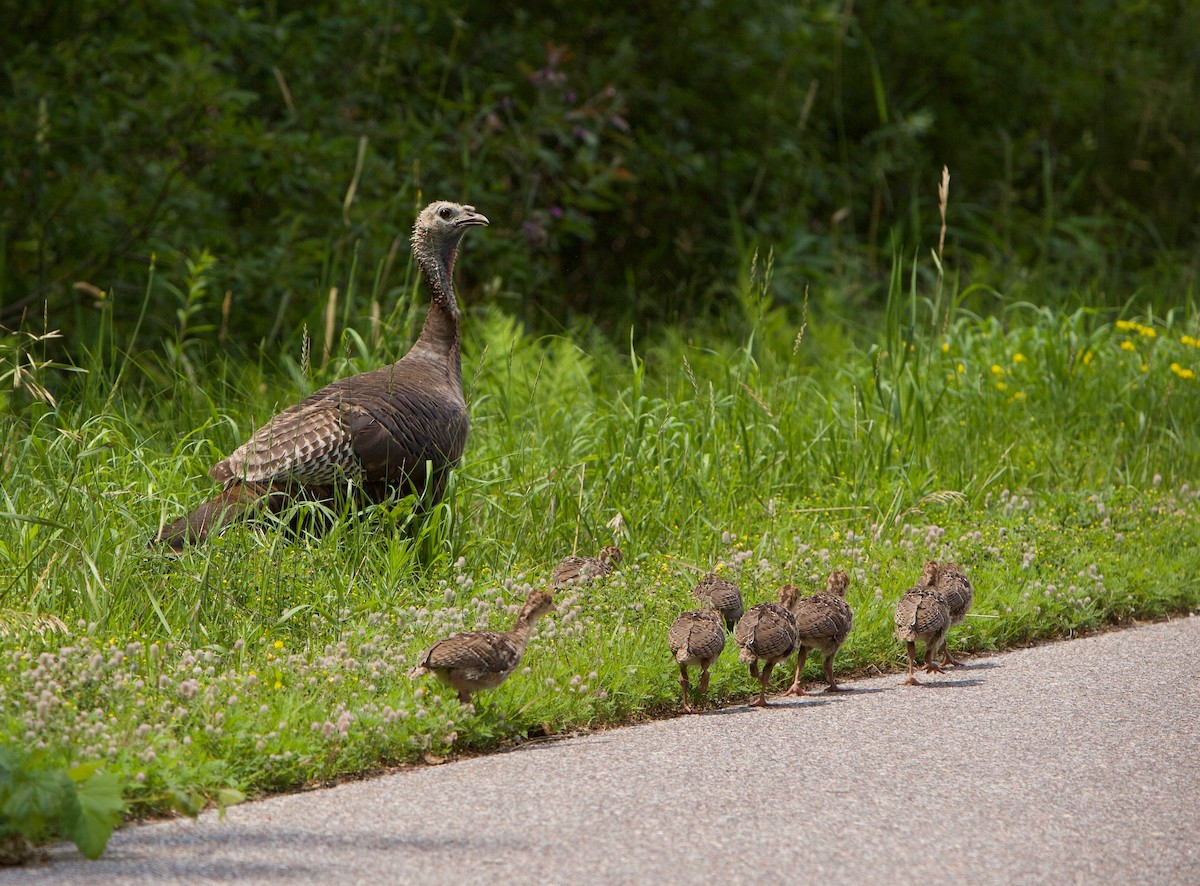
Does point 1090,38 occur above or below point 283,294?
above

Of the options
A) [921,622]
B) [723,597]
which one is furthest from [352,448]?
[921,622]

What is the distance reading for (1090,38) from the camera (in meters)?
17.0

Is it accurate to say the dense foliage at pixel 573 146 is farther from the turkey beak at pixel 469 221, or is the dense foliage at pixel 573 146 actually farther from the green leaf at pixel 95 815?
the green leaf at pixel 95 815

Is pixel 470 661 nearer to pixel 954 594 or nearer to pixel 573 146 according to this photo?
pixel 954 594

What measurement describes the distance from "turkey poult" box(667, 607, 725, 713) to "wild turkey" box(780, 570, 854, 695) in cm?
39

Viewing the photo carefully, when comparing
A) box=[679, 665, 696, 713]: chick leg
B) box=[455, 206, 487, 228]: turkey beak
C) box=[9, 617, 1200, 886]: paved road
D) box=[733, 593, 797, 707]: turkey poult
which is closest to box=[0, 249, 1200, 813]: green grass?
box=[679, 665, 696, 713]: chick leg

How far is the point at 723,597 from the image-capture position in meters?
6.29

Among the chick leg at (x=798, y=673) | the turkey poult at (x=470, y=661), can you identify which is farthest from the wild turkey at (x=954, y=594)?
the turkey poult at (x=470, y=661)

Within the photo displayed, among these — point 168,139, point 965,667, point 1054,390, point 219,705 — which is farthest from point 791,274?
point 219,705

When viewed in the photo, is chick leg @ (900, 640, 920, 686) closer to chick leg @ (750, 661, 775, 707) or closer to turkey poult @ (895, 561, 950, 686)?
turkey poult @ (895, 561, 950, 686)

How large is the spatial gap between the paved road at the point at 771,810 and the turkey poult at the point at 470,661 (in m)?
0.29

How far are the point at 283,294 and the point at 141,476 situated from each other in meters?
4.11

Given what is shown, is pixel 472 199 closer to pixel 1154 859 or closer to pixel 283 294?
pixel 283 294

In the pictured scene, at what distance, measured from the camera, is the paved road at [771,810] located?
4.00 meters
